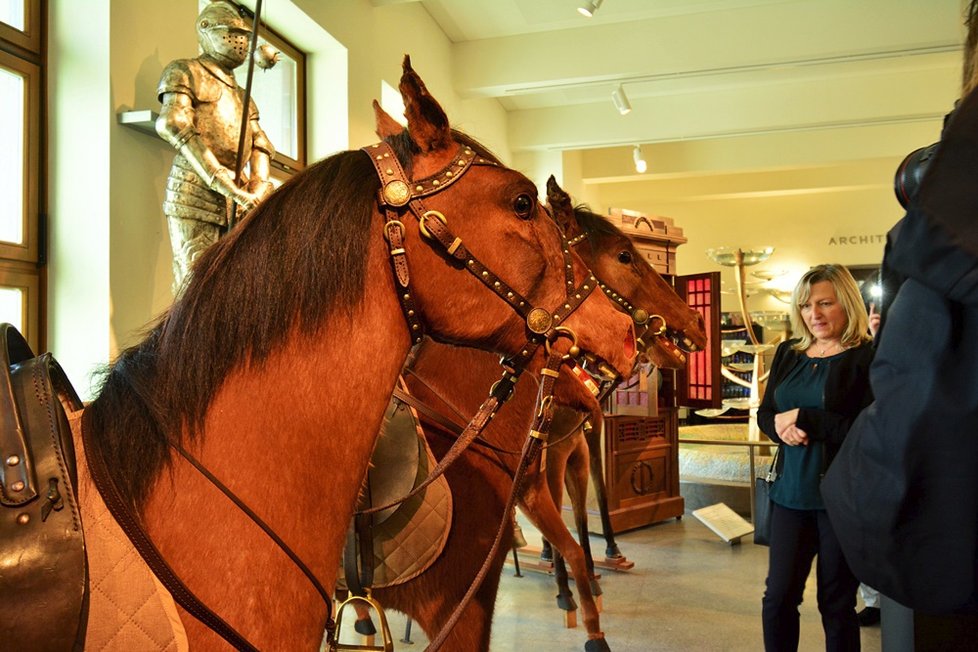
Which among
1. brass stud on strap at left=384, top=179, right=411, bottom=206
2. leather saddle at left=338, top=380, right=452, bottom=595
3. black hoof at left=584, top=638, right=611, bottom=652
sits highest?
brass stud on strap at left=384, top=179, right=411, bottom=206

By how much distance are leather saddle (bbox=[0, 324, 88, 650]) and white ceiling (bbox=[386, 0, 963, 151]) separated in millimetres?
4670

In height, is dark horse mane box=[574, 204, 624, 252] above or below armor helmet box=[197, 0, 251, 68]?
below

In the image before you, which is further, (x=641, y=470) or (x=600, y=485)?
(x=641, y=470)

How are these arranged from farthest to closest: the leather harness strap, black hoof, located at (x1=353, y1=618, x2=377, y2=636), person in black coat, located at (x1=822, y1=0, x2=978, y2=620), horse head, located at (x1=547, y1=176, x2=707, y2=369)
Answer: horse head, located at (x1=547, y1=176, x2=707, y2=369) < black hoof, located at (x1=353, y1=618, x2=377, y2=636) < the leather harness strap < person in black coat, located at (x1=822, y1=0, x2=978, y2=620)

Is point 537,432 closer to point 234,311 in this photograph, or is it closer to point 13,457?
point 234,311

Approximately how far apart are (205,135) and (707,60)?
4421 mm

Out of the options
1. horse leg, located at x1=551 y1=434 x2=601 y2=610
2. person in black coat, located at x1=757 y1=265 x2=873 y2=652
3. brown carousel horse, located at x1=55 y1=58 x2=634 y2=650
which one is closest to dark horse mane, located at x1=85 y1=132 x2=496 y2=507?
brown carousel horse, located at x1=55 y1=58 x2=634 y2=650

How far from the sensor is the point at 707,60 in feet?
18.5

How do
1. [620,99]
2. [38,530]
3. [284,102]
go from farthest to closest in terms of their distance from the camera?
→ [620,99], [284,102], [38,530]

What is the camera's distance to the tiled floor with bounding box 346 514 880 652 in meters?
3.33

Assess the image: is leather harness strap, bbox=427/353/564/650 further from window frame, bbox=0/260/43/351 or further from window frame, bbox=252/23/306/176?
window frame, bbox=252/23/306/176

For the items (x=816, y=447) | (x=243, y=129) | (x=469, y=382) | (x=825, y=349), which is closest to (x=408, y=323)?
(x=469, y=382)

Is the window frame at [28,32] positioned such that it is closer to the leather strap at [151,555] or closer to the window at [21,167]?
the window at [21,167]

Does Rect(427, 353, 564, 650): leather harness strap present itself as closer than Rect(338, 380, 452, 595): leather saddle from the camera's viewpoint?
Yes
